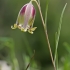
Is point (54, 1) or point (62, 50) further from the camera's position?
point (54, 1)

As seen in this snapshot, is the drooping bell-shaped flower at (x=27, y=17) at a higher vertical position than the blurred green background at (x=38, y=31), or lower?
higher

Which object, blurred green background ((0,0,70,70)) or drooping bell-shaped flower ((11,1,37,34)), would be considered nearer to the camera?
drooping bell-shaped flower ((11,1,37,34))

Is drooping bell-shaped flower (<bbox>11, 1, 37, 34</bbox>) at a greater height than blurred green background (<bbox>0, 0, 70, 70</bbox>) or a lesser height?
greater

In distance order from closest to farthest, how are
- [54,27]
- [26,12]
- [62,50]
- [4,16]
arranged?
[26,12]
[62,50]
[54,27]
[4,16]

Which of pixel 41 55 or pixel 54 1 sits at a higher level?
pixel 54 1

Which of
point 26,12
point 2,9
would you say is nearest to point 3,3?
point 2,9

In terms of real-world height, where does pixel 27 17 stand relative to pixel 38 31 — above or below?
above

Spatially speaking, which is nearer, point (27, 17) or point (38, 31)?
point (27, 17)

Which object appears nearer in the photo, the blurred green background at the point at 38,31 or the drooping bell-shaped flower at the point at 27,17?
the drooping bell-shaped flower at the point at 27,17

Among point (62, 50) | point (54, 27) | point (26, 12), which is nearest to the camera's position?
point (26, 12)

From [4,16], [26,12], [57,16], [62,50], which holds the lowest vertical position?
[62,50]

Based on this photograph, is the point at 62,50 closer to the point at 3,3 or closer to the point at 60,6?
the point at 60,6
